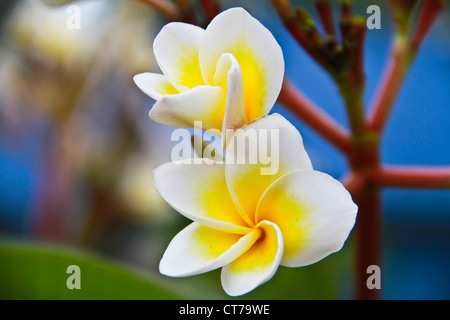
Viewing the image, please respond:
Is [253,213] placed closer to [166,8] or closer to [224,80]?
[224,80]

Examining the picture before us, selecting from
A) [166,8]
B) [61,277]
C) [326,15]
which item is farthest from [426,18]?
[61,277]

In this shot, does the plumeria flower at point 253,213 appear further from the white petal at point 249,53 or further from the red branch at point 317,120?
the red branch at point 317,120

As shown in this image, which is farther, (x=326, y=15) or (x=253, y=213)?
(x=326, y=15)

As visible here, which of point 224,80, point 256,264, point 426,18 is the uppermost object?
point 426,18

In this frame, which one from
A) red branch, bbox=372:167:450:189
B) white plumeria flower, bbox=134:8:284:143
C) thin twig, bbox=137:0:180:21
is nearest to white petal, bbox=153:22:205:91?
white plumeria flower, bbox=134:8:284:143

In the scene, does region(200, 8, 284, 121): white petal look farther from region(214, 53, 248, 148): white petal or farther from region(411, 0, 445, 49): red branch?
region(411, 0, 445, 49): red branch

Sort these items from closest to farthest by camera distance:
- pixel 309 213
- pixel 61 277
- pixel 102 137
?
pixel 309 213 < pixel 61 277 < pixel 102 137
